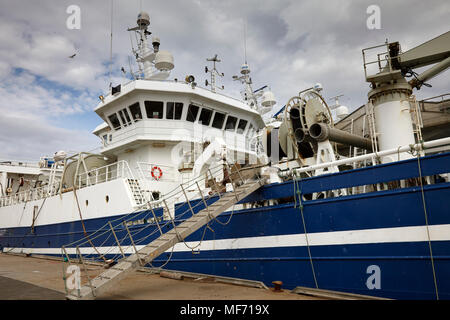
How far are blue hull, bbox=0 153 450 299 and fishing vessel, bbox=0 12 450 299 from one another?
0.02 meters

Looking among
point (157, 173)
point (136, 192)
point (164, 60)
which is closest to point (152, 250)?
point (136, 192)

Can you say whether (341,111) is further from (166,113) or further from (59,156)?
(59,156)

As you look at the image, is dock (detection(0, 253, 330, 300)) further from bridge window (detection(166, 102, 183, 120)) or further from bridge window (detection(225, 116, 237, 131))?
bridge window (detection(225, 116, 237, 131))

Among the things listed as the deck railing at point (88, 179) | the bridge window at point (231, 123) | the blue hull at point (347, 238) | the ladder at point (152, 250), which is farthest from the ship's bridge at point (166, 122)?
the blue hull at point (347, 238)

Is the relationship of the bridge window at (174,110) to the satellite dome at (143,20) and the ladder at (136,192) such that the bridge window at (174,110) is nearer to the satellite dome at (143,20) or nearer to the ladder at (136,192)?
the ladder at (136,192)

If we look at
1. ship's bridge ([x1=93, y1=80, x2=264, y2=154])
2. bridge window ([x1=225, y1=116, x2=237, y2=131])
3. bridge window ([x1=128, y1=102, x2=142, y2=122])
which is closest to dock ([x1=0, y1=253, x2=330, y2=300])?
ship's bridge ([x1=93, y1=80, x2=264, y2=154])

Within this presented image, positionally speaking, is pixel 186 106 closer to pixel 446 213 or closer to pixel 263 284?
pixel 263 284

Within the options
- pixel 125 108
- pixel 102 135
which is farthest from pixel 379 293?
pixel 102 135

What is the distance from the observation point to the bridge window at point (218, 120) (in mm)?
11906

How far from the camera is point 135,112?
37.3 feet

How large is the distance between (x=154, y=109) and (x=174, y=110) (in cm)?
68

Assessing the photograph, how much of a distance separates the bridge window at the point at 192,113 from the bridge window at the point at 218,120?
0.83m

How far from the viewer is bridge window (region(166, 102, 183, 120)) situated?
11008 mm

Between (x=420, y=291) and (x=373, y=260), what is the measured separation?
2.19 feet
